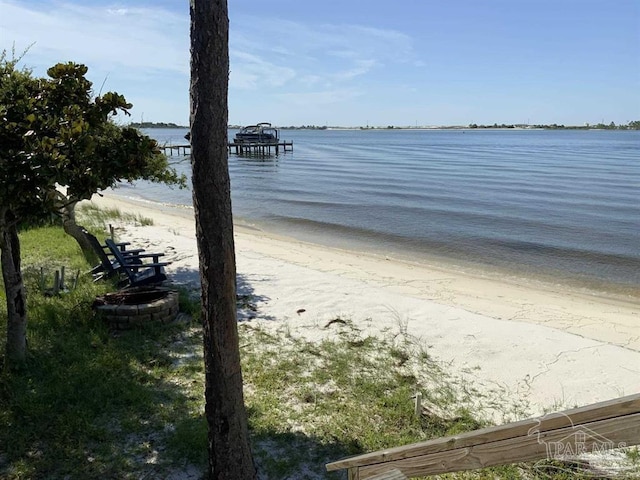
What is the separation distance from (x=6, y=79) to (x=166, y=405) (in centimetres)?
368

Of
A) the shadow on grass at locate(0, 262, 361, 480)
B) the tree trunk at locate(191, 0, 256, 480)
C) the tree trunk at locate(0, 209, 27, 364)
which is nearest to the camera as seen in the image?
the tree trunk at locate(191, 0, 256, 480)

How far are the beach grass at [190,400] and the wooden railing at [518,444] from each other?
2.00 m

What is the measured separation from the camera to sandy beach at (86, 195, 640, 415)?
5.80 meters

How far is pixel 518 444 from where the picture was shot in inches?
71.6

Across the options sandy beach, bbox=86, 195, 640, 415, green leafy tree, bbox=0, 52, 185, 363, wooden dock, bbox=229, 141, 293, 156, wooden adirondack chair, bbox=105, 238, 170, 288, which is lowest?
sandy beach, bbox=86, 195, 640, 415

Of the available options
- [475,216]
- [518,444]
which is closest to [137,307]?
[518,444]

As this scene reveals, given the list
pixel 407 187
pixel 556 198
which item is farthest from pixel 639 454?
pixel 407 187

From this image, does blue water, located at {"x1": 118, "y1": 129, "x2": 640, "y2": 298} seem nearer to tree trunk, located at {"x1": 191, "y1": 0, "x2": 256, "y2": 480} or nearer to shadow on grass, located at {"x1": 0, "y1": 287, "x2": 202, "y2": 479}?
shadow on grass, located at {"x1": 0, "y1": 287, "x2": 202, "y2": 479}

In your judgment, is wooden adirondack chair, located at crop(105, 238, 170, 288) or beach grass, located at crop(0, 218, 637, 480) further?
wooden adirondack chair, located at crop(105, 238, 170, 288)

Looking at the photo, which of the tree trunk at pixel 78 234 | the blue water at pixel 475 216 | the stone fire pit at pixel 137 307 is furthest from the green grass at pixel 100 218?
the stone fire pit at pixel 137 307

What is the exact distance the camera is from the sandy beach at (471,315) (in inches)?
229

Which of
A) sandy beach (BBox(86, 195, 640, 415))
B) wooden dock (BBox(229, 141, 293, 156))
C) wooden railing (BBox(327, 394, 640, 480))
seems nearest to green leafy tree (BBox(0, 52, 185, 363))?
sandy beach (BBox(86, 195, 640, 415))

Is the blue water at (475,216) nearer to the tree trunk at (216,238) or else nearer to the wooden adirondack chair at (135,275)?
the wooden adirondack chair at (135,275)

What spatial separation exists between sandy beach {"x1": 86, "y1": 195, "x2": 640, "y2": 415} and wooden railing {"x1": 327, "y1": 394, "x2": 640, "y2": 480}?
341 centimetres
